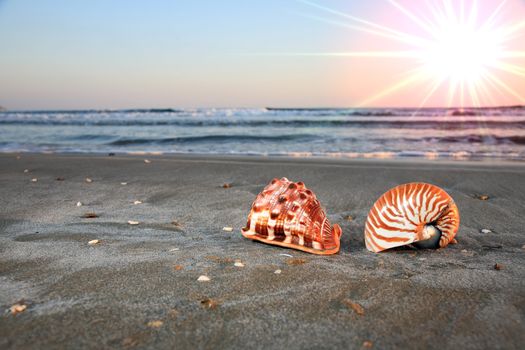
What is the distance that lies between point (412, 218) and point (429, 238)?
0.76 ft

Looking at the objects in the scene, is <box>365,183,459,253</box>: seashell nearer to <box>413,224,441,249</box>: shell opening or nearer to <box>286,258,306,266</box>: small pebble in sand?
<box>413,224,441,249</box>: shell opening

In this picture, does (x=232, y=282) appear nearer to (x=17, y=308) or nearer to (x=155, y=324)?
(x=155, y=324)

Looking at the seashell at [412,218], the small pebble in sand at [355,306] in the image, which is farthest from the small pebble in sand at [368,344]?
the seashell at [412,218]

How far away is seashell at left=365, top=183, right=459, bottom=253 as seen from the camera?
3.14 meters

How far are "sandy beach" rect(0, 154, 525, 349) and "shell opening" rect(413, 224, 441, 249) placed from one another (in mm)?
65

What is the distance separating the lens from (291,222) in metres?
3.20

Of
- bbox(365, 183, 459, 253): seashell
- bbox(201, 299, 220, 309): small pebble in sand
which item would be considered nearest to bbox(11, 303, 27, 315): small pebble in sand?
bbox(201, 299, 220, 309): small pebble in sand

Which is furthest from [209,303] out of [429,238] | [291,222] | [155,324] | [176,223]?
[176,223]

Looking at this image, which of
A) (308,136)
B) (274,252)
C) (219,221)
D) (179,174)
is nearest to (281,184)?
(274,252)

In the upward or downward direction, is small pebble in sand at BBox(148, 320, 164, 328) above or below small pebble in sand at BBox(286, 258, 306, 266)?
below

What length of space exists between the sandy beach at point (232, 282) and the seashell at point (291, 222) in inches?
3.6

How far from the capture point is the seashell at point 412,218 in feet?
10.3

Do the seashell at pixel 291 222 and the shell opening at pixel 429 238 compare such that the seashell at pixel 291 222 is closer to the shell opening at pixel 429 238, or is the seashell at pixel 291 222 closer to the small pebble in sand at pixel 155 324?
the shell opening at pixel 429 238

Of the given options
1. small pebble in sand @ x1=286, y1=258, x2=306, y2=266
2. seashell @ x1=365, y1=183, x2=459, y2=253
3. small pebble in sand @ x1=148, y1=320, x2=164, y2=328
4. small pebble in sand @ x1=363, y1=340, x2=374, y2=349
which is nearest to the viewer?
small pebble in sand @ x1=363, y1=340, x2=374, y2=349
